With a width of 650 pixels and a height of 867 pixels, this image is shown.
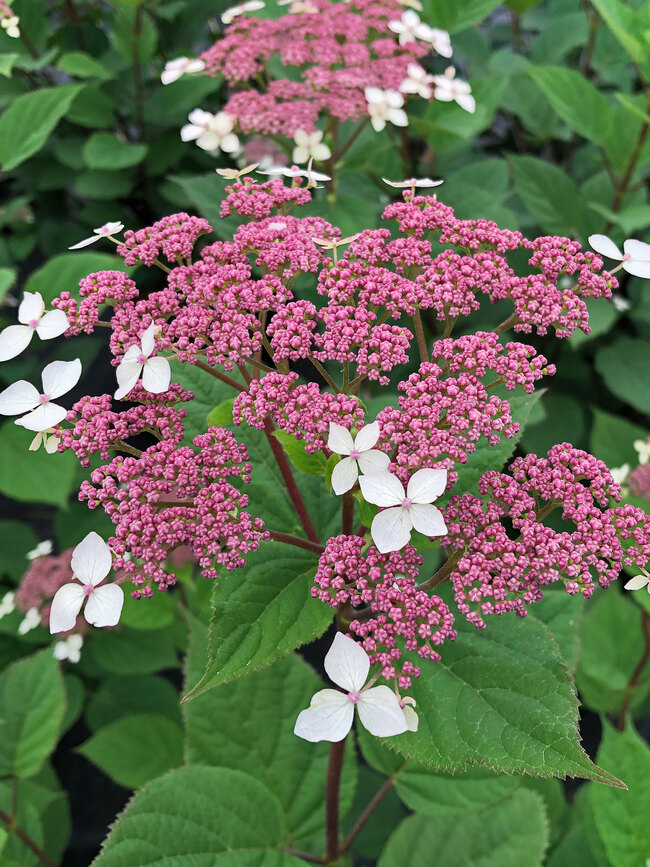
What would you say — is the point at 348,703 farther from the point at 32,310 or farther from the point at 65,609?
the point at 32,310

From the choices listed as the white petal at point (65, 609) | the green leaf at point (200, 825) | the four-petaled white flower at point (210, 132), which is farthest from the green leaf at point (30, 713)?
the four-petaled white flower at point (210, 132)

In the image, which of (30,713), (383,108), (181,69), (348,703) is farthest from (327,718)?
Answer: (181,69)

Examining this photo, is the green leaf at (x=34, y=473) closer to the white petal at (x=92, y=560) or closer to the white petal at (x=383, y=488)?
the white petal at (x=92, y=560)

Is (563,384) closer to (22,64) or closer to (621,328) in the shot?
(621,328)

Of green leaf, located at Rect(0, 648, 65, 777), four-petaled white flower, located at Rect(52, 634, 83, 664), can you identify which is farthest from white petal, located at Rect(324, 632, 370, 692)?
four-petaled white flower, located at Rect(52, 634, 83, 664)

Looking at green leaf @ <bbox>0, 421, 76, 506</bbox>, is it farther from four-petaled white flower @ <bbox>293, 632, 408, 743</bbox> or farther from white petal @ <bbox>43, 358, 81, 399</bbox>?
four-petaled white flower @ <bbox>293, 632, 408, 743</bbox>

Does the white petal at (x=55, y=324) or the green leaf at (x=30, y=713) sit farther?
the green leaf at (x=30, y=713)
